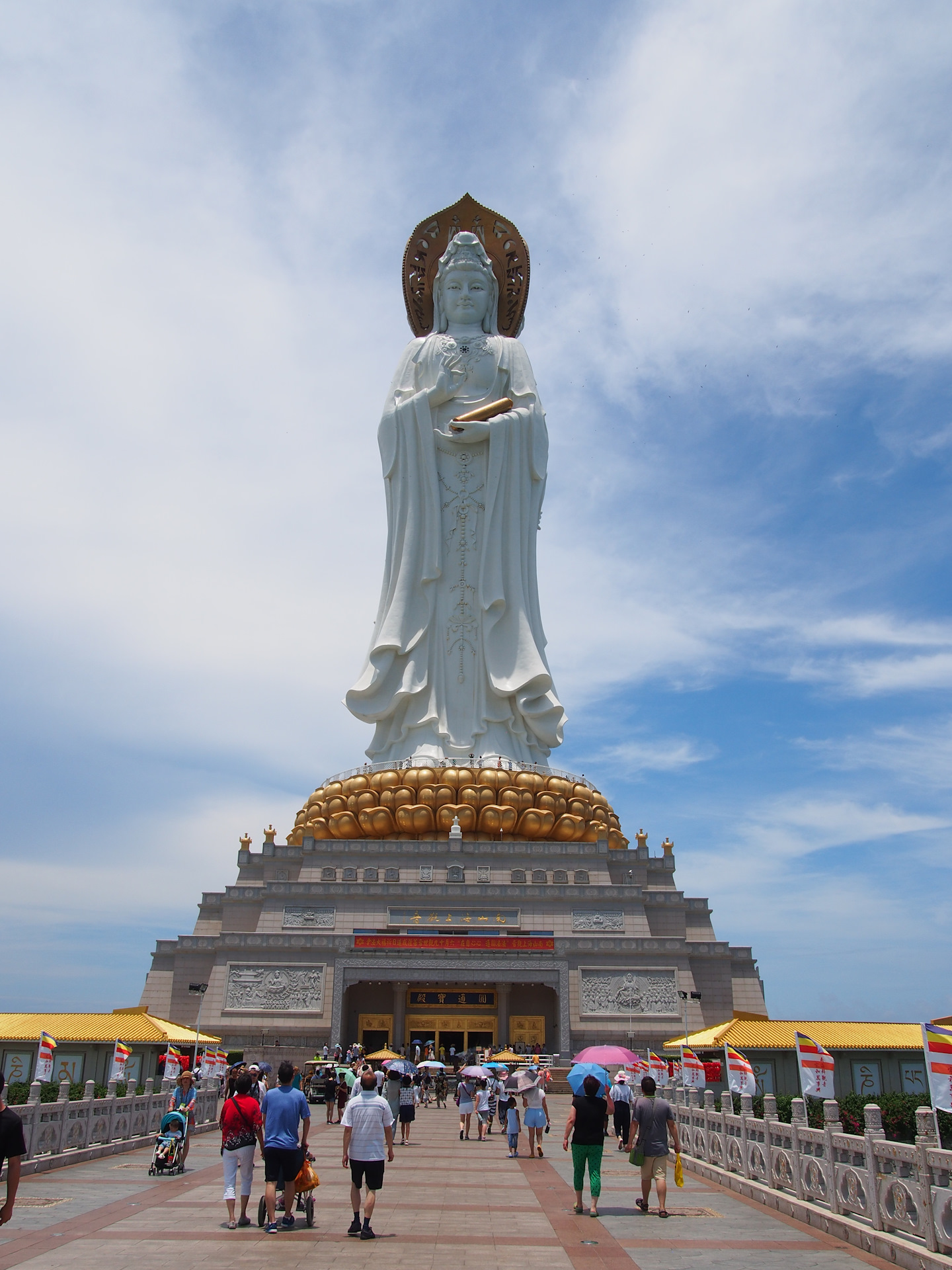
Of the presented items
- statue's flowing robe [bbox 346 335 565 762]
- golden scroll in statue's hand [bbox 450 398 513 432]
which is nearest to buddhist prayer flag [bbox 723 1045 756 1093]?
statue's flowing robe [bbox 346 335 565 762]

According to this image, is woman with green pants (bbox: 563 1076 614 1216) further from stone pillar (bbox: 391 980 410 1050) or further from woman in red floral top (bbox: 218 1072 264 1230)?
stone pillar (bbox: 391 980 410 1050)

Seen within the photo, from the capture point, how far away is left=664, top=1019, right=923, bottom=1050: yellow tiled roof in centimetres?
1509

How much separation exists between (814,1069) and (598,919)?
1290cm

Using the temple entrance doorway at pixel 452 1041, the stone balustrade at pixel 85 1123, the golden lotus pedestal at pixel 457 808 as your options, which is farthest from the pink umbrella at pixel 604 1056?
the golden lotus pedestal at pixel 457 808

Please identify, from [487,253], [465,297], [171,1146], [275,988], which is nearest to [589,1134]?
[171,1146]

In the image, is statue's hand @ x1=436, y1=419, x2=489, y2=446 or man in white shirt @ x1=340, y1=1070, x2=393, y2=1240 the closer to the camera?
man in white shirt @ x1=340, y1=1070, x2=393, y2=1240

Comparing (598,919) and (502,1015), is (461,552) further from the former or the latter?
(502,1015)

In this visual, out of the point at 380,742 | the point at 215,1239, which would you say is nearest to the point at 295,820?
the point at 380,742

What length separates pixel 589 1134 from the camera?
7.63m

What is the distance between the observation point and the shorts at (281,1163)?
6.71 meters

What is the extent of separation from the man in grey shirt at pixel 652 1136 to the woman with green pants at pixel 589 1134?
1.20 ft

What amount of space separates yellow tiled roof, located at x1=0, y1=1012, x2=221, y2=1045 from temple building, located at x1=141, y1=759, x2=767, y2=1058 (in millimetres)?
4327

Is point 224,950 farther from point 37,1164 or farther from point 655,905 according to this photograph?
point 37,1164

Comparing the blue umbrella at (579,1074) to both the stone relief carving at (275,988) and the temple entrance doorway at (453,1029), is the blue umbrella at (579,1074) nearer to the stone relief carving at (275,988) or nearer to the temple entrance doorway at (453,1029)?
the temple entrance doorway at (453,1029)
